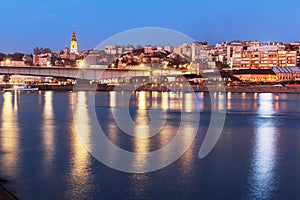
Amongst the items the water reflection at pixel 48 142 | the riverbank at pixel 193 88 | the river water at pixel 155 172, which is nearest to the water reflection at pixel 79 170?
the river water at pixel 155 172

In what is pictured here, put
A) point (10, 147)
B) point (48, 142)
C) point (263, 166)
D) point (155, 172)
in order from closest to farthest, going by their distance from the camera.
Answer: point (155, 172)
point (263, 166)
point (10, 147)
point (48, 142)

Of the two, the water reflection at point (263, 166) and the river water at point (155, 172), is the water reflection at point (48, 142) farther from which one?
the water reflection at point (263, 166)

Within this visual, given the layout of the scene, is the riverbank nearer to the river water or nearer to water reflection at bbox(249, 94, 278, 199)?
water reflection at bbox(249, 94, 278, 199)

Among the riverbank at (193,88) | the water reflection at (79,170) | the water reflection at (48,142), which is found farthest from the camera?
the riverbank at (193,88)

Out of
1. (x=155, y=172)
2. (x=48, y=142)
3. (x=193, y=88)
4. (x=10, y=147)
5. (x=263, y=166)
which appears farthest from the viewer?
(x=193, y=88)

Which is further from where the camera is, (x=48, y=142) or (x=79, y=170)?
(x=48, y=142)

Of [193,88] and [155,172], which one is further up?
[193,88]

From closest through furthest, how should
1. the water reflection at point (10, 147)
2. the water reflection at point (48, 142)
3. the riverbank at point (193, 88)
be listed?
the water reflection at point (10, 147) → the water reflection at point (48, 142) → the riverbank at point (193, 88)

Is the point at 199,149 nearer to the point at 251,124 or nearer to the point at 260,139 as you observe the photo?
the point at 260,139

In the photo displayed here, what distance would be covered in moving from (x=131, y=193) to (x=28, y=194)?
126 centimetres

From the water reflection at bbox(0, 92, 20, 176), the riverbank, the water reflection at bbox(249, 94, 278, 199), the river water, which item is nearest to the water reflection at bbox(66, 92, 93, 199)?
the river water

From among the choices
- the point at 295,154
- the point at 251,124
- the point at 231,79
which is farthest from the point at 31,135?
the point at 231,79

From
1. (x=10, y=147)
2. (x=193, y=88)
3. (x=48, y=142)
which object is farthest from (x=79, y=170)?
(x=193, y=88)

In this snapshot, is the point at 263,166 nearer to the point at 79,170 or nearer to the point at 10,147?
the point at 79,170
